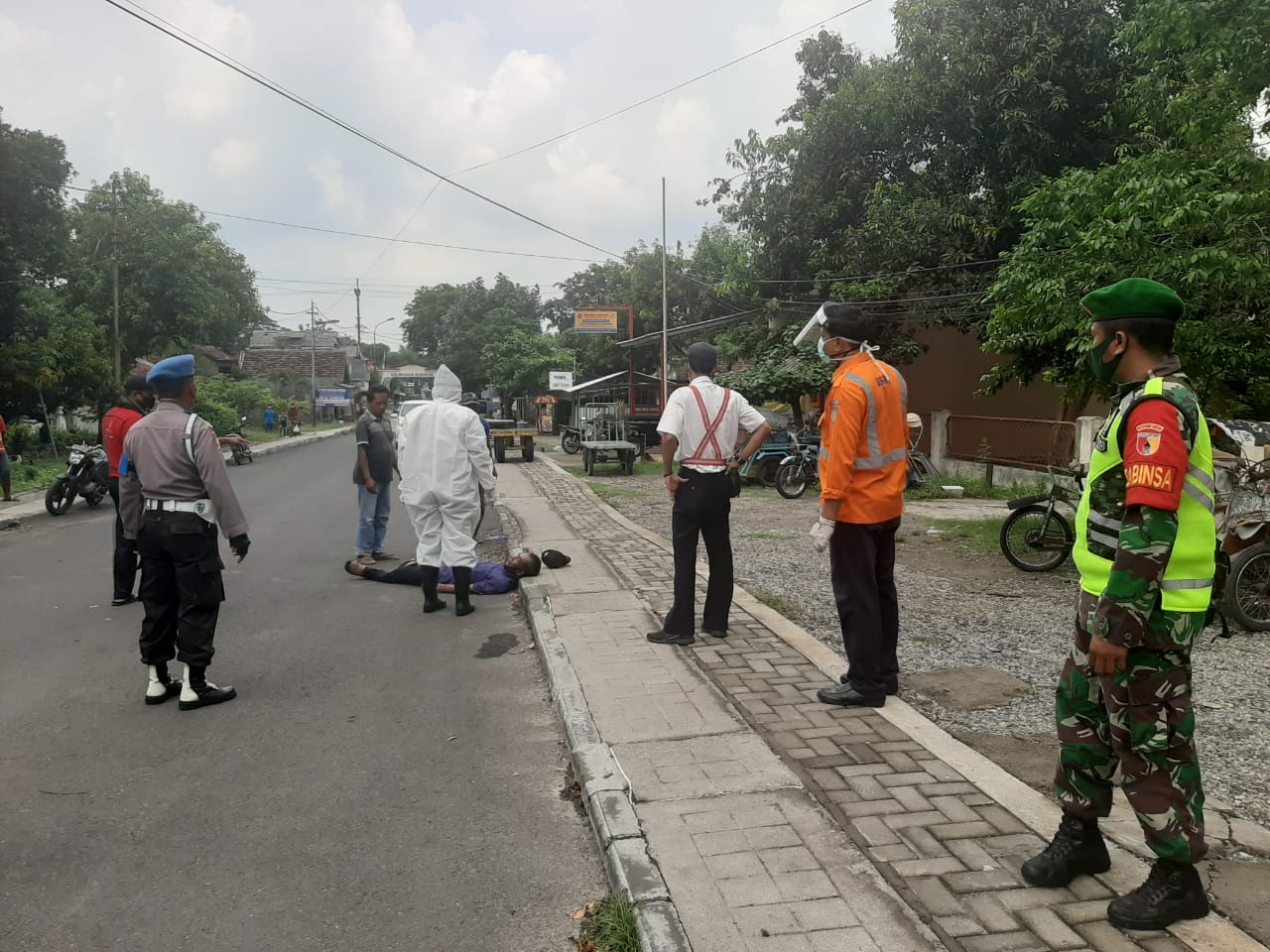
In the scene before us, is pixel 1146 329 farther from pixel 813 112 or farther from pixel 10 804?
pixel 813 112

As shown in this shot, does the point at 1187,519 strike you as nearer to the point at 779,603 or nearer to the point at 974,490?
the point at 779,603

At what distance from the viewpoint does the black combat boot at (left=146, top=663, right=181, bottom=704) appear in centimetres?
484

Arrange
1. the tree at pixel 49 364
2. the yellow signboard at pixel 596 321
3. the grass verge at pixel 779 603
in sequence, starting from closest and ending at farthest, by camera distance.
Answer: the grass verge at pixel 779 603 → the tree at pixel 49 364 → the yellow signboard at pixel 596 321

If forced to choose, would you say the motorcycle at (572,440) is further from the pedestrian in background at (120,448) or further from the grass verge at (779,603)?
the grass verge at (779,603)

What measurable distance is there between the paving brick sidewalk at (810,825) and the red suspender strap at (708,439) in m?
1.15

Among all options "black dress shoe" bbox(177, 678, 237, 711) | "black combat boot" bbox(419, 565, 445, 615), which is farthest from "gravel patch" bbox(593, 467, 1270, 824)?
"black dress shoe" bbox(177, 678, 237, 711)

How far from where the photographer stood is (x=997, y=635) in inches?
239

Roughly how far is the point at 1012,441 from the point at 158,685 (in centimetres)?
1468

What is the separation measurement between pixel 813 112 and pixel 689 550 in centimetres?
1638

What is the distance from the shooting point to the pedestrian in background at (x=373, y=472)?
8422mm

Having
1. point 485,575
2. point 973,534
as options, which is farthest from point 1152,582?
point 973,534

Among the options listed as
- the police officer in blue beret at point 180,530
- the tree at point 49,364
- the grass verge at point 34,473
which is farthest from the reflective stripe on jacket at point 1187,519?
the tree at point 49,364

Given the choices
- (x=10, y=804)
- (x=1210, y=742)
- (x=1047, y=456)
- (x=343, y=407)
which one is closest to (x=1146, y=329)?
(x=1210, y=742)

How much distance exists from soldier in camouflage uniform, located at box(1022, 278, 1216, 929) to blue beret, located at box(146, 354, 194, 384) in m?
4.34
